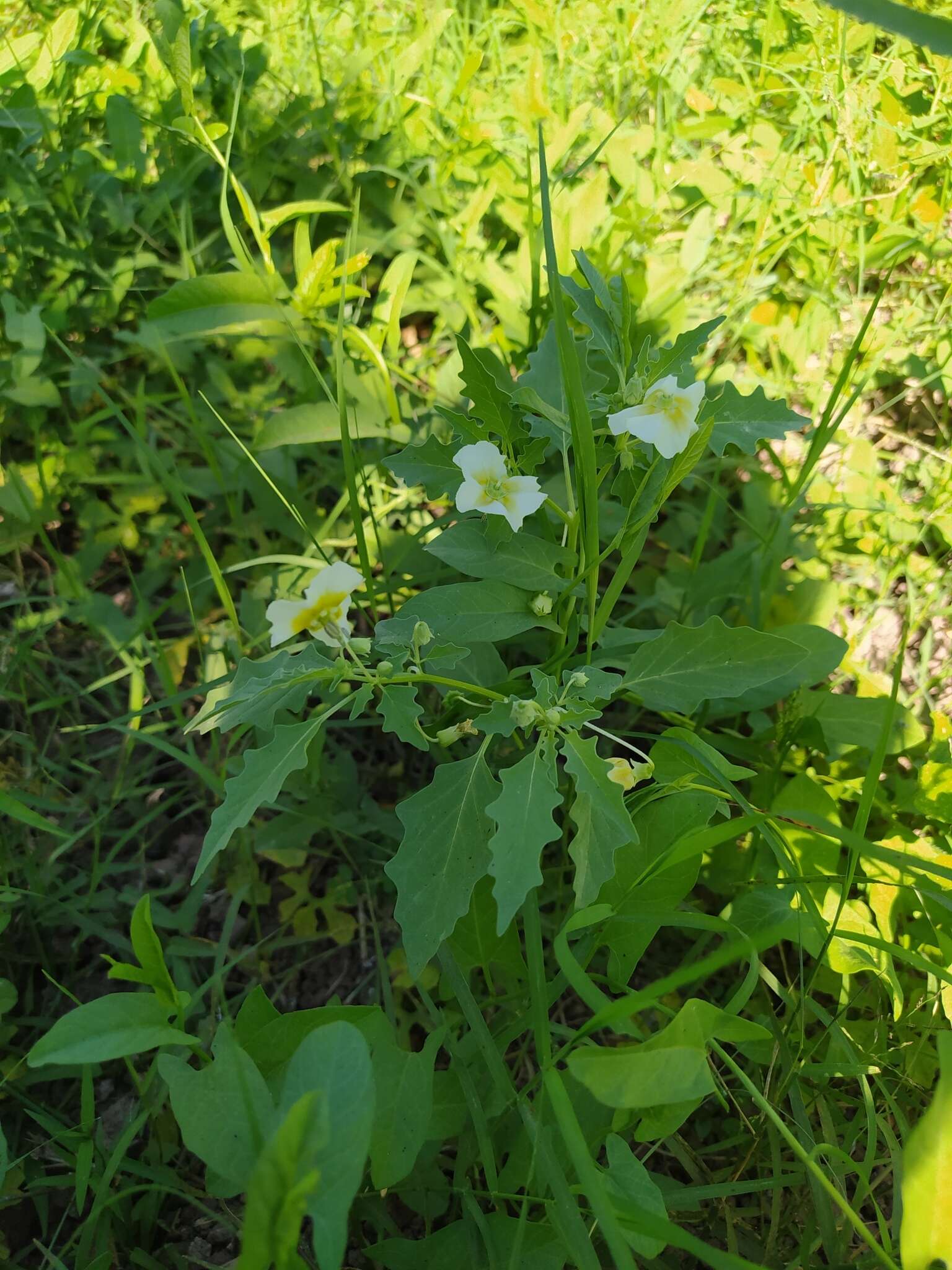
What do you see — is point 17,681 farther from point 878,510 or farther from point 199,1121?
point 878,510

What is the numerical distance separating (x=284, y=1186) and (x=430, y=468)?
110 cm

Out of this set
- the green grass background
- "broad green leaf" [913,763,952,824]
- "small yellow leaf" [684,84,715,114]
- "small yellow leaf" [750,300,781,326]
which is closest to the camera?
"broad green leaf" [913,763,952,824]

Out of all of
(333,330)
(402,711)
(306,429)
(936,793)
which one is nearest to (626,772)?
(402,711)

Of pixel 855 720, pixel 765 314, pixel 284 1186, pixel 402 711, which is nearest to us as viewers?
pixel 284 1186

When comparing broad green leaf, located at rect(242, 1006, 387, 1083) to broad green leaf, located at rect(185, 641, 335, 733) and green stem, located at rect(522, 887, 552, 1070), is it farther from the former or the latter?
broad green leaf, located at rect(185, 641, 335, 733)

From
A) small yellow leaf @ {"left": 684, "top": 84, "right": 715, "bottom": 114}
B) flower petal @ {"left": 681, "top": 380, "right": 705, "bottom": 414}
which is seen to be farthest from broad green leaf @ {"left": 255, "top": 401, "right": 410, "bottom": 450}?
small yellow leaf @ {"left": 684, "top": 84, "right": 715, "bottom": 114}

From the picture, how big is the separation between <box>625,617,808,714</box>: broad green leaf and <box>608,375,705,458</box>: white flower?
29 cm

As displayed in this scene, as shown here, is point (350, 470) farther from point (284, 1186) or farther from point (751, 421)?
point (284, 1186)

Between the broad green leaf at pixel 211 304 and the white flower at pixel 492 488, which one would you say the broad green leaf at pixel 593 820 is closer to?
the white flower at pixel 492 488

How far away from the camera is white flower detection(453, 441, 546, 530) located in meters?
1.38

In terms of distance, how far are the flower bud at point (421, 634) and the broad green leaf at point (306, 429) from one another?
2.74 feet

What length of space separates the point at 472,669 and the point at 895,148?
6.53 feet

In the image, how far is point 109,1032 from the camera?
1193 millimetres

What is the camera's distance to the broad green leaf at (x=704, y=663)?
4.75 ft
